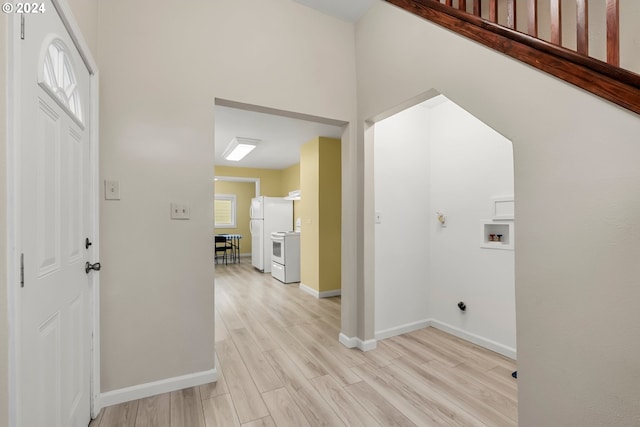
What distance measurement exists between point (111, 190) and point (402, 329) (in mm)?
2765

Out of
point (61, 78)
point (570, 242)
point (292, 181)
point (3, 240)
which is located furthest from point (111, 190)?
point (292, 181)

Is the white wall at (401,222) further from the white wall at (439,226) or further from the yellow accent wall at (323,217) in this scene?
the yellow accent wall at (323,217)

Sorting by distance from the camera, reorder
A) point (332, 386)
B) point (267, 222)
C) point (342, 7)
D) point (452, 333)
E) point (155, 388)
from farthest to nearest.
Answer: point (267, 222), point (452, 333), point (342, 7), point (332, 386), point (155, 388)

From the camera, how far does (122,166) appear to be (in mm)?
1819

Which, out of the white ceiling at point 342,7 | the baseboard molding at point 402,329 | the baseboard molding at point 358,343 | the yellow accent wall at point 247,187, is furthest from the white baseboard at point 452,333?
the yellow accent wall at point 247,187

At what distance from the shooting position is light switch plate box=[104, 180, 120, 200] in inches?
69.8

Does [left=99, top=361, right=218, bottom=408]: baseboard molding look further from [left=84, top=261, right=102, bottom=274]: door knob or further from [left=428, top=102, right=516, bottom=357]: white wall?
[left=428, top=102, right=516, bottom=357]: white wall

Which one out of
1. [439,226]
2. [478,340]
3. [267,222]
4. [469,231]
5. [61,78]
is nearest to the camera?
[61,78]

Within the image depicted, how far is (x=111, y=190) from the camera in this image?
179cm

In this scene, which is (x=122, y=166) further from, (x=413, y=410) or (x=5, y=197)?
(x=413, y=410)

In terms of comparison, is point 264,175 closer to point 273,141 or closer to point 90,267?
point 273,141

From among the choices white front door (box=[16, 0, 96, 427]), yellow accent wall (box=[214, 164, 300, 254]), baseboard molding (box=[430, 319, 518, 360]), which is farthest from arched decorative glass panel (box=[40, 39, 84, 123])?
yellow accent wall (box=[214, 164, 300, 254])

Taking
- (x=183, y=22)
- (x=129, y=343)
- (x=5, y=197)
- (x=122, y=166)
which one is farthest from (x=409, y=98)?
(x=129, y=343)

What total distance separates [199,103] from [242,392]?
6.60 ft
